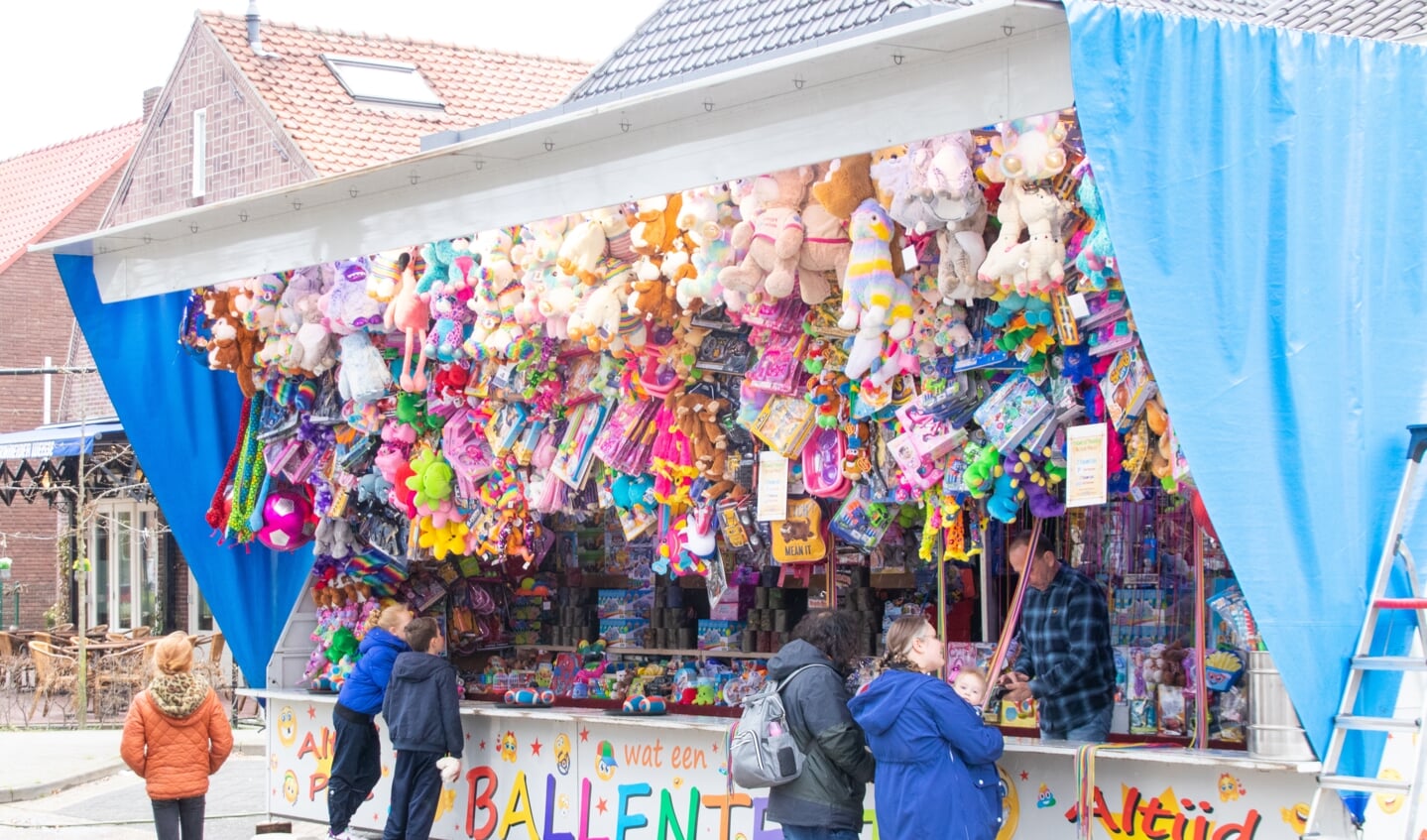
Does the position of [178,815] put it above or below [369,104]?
below

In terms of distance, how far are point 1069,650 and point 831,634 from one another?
1.17m

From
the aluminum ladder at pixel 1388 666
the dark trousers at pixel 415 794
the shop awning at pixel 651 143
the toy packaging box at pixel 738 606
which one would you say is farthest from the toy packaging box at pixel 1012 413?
the dark trousers at pixel 415 794

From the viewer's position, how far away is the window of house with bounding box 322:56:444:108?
69.1 ft

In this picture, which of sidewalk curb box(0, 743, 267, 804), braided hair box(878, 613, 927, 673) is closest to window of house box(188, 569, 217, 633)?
sidewalk curb box(0, 743, 267, 804)

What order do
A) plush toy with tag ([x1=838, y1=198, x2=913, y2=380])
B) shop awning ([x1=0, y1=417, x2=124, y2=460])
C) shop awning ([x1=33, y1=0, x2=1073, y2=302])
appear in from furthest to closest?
shop awning ([x1=0, y1=417, x2=124, y2=460]) → plush toy with tag ([x1=838, y1=198, x2=913, y2=380]) → shop awning ([x1=33, y1=0, x2=1073, y2=302])

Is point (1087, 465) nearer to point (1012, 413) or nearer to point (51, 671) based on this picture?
point (1012, 413)

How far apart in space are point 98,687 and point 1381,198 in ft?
49.4

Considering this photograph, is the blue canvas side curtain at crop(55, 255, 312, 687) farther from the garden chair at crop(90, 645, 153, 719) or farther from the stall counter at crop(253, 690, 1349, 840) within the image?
the garden chair at crop(90, 645, 153, 719)

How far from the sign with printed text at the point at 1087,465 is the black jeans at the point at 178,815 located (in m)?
4.36

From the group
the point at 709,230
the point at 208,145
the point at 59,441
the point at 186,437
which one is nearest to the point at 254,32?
the point at 208,145

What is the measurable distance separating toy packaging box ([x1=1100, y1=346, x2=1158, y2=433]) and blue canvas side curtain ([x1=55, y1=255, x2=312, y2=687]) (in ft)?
18.1

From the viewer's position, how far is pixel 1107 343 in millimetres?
6039

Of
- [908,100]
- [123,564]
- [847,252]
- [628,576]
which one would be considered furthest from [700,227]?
[123,564]

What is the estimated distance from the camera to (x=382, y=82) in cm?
2147
